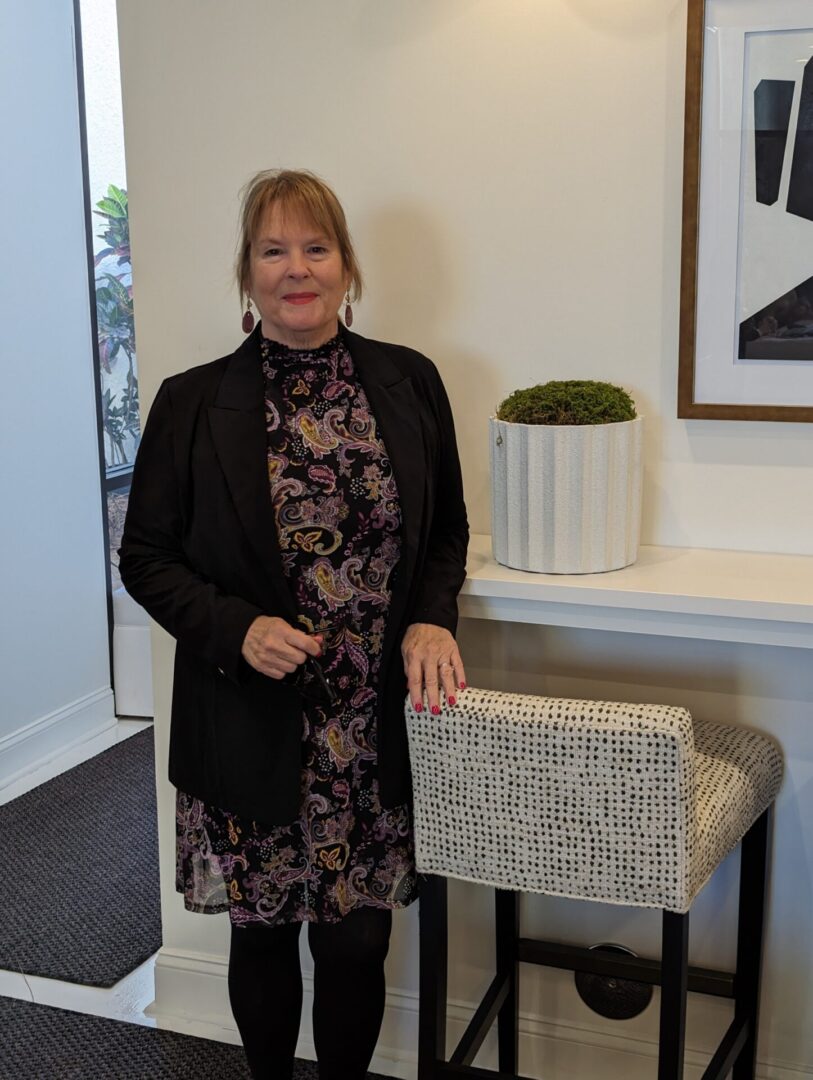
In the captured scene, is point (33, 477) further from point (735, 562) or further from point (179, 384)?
point (735, 562)

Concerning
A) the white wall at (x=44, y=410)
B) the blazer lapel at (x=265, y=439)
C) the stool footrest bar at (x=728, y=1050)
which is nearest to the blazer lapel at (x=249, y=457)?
the blazer lapel at (x=265, y=439)

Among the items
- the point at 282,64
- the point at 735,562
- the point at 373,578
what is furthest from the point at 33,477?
the point at 735,562

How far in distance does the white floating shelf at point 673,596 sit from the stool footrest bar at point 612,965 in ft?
1.94

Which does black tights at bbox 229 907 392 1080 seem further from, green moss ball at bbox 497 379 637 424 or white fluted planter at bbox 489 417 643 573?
green moss ball at bbox 497 379 637 424

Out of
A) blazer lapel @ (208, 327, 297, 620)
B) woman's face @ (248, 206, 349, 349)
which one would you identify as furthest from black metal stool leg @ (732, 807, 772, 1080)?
woman's face @ (248, 206, 349, 349)

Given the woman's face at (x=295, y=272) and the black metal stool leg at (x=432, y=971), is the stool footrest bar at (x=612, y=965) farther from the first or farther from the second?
the woman's face at (x=295, y=272)

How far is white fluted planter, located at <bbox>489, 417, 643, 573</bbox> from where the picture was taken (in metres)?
1.75

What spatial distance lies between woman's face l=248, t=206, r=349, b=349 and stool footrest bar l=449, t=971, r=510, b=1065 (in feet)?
3.72

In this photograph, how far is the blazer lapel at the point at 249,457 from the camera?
1688 millimetres

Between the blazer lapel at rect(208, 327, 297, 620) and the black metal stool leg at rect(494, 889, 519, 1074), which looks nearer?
the blazer lapel at rect(208, 327, 297, 620)

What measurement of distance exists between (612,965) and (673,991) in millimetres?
417

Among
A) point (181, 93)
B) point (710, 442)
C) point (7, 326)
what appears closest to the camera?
point (710, 442)

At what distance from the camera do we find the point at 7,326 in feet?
11.1

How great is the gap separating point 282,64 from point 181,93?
193 mm
